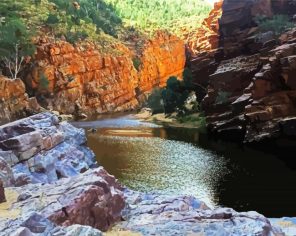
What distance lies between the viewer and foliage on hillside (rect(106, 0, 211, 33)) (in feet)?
563

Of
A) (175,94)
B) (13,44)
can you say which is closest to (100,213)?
(175,94)

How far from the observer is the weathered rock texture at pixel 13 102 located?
7731 cm

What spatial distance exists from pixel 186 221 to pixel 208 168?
26.2m

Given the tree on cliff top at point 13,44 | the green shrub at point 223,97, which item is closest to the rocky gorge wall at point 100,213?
the green shrub at point 223,97

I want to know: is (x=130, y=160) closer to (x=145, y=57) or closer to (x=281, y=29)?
(x=281, y=29)

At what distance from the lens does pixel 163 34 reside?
167 m

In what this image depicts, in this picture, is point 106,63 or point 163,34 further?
point 163,34

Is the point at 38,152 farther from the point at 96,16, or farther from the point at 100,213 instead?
the point at 96,16

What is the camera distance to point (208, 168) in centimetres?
4447

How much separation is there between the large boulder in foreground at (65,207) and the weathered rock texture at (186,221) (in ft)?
3.37

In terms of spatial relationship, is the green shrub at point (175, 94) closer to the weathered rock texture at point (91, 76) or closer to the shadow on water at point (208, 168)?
the shadow on water at point (208, 168)

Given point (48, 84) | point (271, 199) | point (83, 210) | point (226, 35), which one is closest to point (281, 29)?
point (226, 35)

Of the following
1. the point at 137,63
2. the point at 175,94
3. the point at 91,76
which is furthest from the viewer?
the point at 137,63

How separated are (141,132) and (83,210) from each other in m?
58.0
